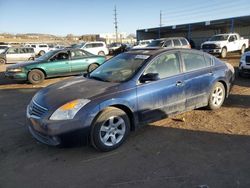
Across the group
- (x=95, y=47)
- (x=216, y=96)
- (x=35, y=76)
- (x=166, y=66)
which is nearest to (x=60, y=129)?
(x=166, y=66)

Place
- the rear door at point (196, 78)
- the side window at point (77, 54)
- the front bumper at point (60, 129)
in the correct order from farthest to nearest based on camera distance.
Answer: the side window at point (77, 54)
the rear door at point (196, 78)
the front bumper at point (60, 129)

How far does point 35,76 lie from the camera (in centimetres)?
1078

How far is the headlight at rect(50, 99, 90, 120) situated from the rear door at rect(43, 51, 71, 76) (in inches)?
301

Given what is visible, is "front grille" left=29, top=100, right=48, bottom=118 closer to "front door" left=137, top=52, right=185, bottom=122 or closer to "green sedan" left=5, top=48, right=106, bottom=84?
"front door" left=137, top=52, right=185, bottom=122

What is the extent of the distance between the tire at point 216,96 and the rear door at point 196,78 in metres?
0.22

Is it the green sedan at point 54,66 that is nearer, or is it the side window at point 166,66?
the side window at point 166,66

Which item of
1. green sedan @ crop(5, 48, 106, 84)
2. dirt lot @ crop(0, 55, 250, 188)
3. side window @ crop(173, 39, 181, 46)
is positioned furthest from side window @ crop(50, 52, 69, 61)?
side window @ crop(173, 39, 181, 46)

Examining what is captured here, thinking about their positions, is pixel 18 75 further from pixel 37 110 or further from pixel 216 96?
pixel 216 96

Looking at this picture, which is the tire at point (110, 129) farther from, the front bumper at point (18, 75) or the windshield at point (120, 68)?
the front bumper at point (18, 75)

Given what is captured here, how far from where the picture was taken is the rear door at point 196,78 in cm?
513

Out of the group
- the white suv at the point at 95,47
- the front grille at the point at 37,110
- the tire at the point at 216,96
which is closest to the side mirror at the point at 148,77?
the front grille at the point at 37,110

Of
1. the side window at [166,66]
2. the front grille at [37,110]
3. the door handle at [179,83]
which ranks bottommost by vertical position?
the front grille at [37,110]

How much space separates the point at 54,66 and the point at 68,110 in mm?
7747

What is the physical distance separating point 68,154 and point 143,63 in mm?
2112
